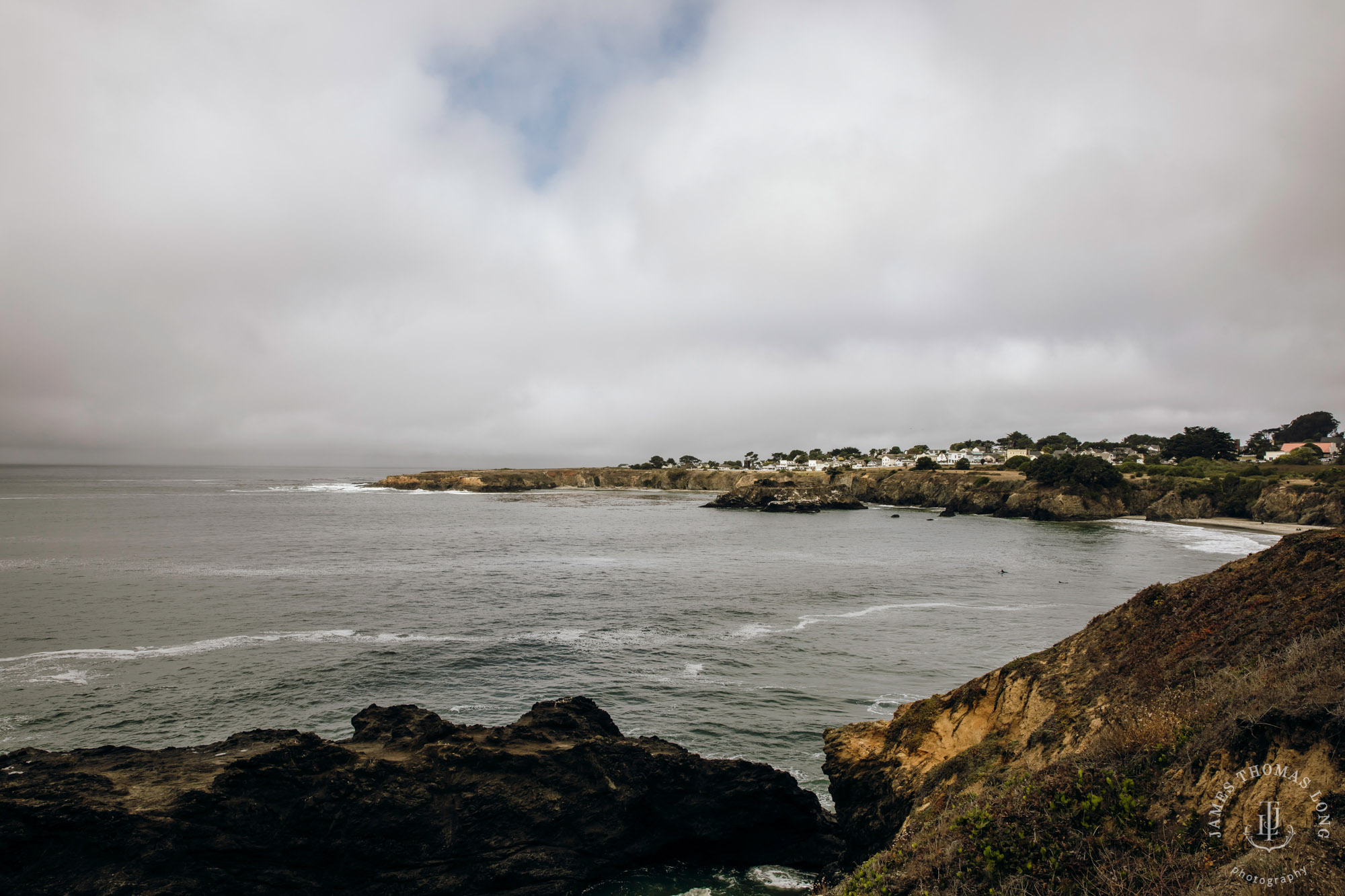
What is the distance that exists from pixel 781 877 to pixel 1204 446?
157 metres

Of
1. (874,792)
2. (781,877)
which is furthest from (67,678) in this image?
(874,792)

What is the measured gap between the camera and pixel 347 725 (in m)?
17.8

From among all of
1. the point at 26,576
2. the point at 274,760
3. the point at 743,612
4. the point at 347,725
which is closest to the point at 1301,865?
the point at 274,760

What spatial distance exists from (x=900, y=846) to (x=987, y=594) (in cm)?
3364

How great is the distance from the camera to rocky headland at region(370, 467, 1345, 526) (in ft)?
252

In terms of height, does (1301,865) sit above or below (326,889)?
above

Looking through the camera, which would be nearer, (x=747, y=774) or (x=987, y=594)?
(x=747, y=774)

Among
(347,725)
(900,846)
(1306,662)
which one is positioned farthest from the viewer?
(347,725)

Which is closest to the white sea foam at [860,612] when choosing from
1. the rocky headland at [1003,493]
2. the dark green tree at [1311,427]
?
the rocky headland at [1003,493]

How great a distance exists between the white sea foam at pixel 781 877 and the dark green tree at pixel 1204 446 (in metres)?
155

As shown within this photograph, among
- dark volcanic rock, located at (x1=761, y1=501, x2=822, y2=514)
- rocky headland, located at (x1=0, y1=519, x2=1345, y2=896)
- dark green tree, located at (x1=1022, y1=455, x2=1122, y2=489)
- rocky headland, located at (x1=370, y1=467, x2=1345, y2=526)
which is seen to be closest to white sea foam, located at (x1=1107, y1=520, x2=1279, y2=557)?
rocky headland, located at (x1=370, y1=467, x2=1345, y2=526)

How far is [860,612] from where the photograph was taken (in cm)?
3303

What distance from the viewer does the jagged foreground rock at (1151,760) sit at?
564cm

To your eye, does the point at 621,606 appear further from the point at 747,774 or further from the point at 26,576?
the point at 26,576
